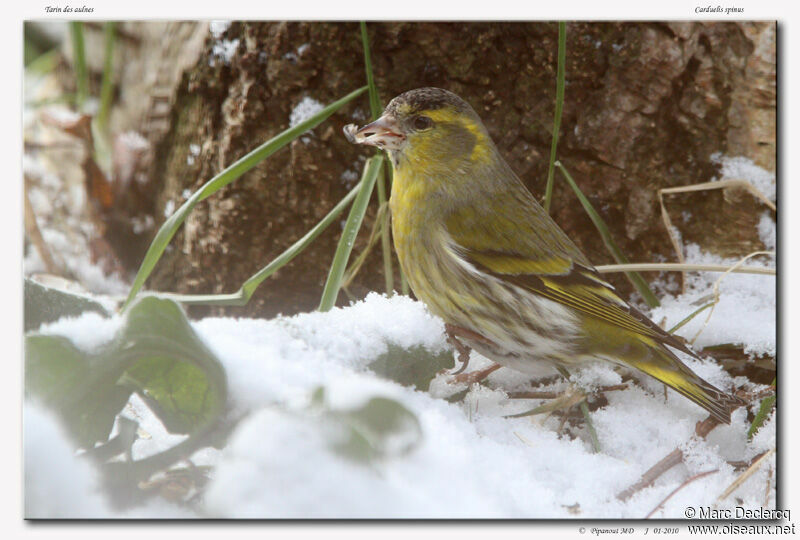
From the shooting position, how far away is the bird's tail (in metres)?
1.41

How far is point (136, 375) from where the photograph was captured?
49.3 inches

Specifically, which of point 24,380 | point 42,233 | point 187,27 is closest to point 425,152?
point 187,27

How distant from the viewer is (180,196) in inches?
75.0

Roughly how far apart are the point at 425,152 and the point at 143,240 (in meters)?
0.85

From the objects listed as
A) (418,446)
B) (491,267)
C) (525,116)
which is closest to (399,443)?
(418,446)

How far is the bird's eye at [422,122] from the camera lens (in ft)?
4.87

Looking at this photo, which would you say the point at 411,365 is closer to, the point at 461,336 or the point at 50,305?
the point at 461,336

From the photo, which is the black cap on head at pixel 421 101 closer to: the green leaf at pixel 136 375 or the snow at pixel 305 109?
the snow at pixel 305 109

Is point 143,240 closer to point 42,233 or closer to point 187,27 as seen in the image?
point 42,233

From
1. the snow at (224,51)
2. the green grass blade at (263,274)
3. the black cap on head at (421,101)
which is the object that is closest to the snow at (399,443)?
the green grass blade at (263,274)

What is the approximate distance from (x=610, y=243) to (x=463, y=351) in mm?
490

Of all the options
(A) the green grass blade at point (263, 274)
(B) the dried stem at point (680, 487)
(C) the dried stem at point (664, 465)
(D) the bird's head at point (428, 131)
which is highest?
(D) the bird's head at point (428, 131)

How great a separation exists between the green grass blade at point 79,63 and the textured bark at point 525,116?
280 millimetres

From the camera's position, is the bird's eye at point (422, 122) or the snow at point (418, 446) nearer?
the snow at point (418, 446)
